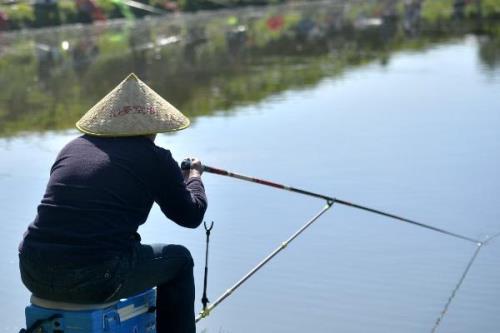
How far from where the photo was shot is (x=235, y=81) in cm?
1781

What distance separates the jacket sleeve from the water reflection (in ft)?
28.7

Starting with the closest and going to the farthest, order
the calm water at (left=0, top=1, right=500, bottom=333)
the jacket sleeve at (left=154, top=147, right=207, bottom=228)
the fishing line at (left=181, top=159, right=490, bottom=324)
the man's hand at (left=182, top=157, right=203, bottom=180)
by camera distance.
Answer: the jacket sleeve at (left=154, top=147, right=207, bottom=228) → the man's hand at (left=182, top=157, right=203, bottom=180) → the fishing line at (left=181, top=159, right=490, bottom=324) → the calm water at (left=0, top=1, right=500, bottom=333)

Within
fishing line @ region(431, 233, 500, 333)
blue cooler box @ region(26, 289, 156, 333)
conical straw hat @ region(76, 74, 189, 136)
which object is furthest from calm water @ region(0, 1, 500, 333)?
conical straw hat @ region(76, 74, 189, 136)

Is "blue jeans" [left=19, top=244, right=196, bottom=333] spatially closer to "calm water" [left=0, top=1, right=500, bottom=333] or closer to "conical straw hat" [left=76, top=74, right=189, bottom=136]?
"conical straw hat" [left=76, top=74, right=189, bottom=136]

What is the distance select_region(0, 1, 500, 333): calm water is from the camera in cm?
683

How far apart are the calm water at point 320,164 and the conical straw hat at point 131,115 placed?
160cm

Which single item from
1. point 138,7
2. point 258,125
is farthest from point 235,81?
point 138,7

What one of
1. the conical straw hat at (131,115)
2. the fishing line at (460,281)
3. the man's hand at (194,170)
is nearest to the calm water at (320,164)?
the fishing line at (460,281)

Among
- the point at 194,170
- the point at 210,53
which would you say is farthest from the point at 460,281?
the point at 210,53

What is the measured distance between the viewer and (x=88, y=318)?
4.73m

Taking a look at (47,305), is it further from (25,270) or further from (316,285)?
(316,285)

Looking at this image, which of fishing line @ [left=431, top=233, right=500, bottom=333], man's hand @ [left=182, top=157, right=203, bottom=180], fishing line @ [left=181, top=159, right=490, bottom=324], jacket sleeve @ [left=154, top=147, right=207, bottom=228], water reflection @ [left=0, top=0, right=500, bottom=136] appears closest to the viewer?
jacket sleeve @ [left=154, top=147, right=207, bottom=228]

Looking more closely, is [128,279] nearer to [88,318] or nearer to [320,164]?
[88,318]

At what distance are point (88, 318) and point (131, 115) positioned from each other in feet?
2.71
